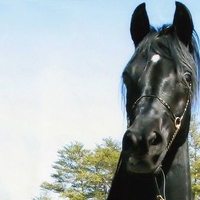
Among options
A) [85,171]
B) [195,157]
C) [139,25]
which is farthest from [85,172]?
[139,25]

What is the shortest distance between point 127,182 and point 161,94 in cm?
73

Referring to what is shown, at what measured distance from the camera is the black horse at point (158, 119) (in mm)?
2893

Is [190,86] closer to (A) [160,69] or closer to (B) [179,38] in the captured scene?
(A) [160,69]

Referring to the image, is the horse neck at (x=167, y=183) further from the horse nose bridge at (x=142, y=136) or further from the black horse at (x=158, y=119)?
the horse nose bridge at (x=142, y=136)

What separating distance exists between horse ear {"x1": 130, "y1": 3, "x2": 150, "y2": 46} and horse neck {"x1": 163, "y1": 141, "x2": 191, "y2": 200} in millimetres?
1189

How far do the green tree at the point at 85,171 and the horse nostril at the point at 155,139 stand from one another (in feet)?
112

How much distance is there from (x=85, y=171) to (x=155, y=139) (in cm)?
3726

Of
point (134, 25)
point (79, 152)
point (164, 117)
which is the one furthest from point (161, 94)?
point (79, 152)

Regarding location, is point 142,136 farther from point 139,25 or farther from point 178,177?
point 139,25

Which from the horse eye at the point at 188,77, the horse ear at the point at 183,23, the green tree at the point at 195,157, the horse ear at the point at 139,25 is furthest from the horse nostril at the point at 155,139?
the green tree at the point at 195,157

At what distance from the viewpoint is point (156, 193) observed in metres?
3.26

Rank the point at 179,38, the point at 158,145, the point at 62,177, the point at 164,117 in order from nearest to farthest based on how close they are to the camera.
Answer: the point at 158,145 < the point at 164,117 < the point at 179,38 < the point at 62,177

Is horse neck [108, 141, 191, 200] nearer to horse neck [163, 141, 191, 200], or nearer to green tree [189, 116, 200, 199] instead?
horse neck [163, 141, 191, 200]

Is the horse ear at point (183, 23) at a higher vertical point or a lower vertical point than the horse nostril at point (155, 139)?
higher
